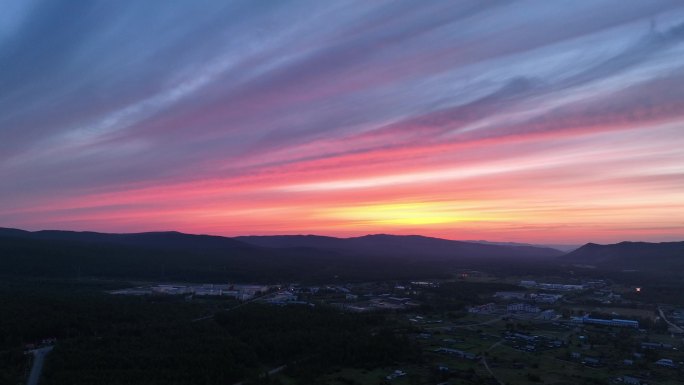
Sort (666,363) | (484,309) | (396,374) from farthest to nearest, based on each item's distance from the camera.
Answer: (484,309)
(666,363)
(396,374)

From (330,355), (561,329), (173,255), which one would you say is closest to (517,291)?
(561,329)

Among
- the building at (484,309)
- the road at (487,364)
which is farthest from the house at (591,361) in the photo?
the building at (484,309)

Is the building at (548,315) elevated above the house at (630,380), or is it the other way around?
the building at (548,315)

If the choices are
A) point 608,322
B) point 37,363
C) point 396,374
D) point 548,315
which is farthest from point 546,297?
point 37,363

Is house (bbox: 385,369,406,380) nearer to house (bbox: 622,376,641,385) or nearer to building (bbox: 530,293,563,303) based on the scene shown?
house (bbox: 622,376,641,385)

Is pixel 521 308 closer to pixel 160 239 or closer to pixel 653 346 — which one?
pixel 653 346

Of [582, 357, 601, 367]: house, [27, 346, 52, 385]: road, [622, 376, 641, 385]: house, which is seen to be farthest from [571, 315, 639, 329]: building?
[27, 346, 52, 385]: road

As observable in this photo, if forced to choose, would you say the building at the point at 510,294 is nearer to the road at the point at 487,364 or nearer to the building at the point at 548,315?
the building at the point at 548,315
